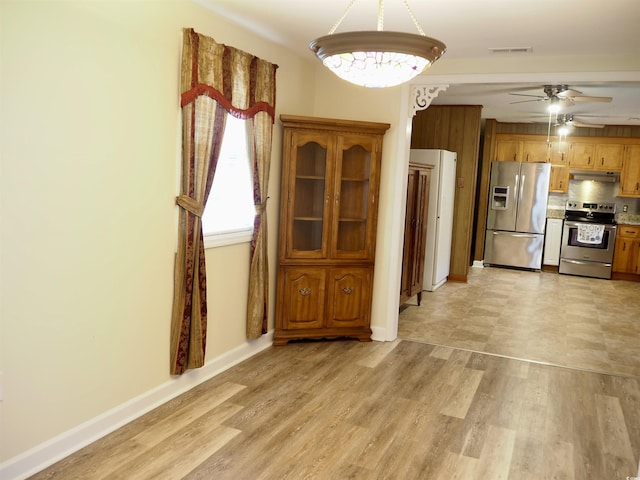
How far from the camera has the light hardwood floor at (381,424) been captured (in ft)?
8.75

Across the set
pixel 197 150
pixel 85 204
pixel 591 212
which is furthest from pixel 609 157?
pixel 85 204

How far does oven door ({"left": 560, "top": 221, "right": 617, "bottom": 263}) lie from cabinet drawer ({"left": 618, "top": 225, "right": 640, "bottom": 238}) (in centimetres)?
17

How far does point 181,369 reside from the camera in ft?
11.0

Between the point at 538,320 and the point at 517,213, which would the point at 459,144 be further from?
the point at 538,320

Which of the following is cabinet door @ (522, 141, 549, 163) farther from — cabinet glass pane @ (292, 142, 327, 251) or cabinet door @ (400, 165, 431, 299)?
cabinet glass pane @ (292, 142, 327, 251)

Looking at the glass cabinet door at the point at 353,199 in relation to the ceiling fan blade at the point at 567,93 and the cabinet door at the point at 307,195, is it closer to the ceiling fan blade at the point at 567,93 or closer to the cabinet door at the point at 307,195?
the cabinet door at the point at 307,195

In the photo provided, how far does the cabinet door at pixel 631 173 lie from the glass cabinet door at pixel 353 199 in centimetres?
602

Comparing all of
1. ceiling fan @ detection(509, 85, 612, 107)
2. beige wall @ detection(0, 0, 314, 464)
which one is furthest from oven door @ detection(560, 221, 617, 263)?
beige wall @ detection(0, 0, 314, 464)

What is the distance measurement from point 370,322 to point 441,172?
8.78ft

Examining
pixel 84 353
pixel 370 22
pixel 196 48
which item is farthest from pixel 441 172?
pixel 84 353

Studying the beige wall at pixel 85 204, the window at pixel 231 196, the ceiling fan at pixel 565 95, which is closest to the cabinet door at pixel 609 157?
the ceiling fan at pixel 565 95

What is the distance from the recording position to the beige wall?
7.57 ft

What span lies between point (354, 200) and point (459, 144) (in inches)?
135

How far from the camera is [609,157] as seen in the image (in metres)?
8.72
